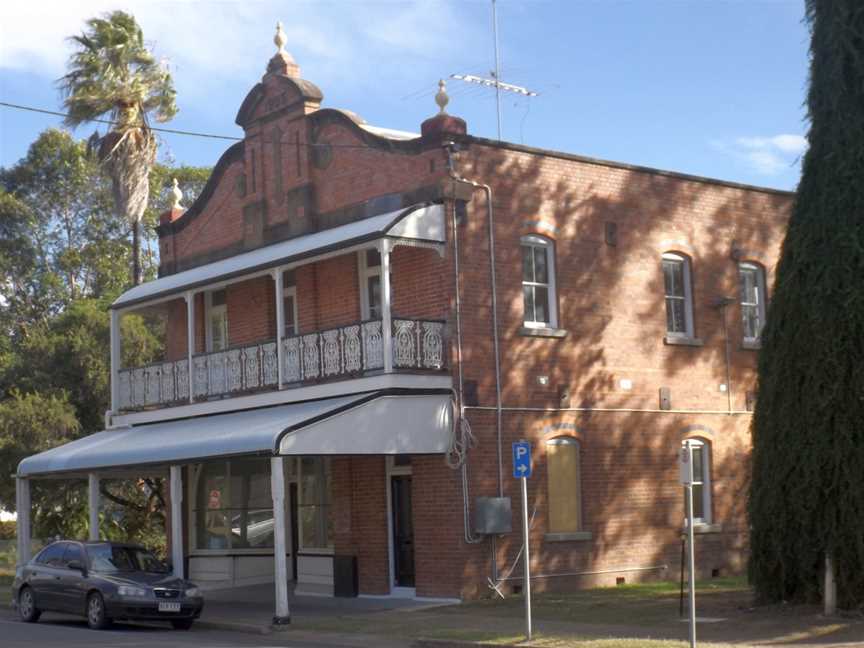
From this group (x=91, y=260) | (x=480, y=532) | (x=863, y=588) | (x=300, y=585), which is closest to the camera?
(x=863, y=588)

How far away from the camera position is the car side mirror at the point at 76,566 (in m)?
20.8

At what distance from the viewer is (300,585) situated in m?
24.7

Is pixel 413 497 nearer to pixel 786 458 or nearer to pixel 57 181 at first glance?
pixel 786 458

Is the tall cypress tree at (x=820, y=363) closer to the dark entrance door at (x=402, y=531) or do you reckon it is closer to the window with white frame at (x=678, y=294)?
the dark entrance door at (x=402, y=531)

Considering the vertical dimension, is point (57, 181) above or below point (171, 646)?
above

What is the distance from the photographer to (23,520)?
27047 mm

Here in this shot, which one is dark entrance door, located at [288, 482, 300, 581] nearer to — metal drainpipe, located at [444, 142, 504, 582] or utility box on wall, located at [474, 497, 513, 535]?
metal drainpipe, located at [444, 142, 504, 582]

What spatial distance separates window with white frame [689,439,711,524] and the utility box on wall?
5424 mm

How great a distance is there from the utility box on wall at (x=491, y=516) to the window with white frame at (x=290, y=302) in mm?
6006

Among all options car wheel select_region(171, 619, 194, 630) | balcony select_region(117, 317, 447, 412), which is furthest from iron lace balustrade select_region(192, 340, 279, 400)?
car wheel select_region(171, 619, 194, 630)

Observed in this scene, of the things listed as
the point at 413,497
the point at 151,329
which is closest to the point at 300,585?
the point at 413,497

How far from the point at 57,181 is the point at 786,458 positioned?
41.9 metres

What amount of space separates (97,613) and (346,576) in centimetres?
467

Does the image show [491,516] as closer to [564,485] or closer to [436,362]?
[564,485]
